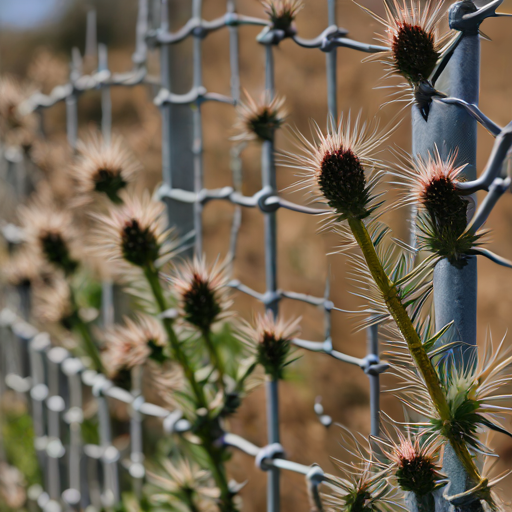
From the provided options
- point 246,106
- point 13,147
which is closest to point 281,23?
point 246,106

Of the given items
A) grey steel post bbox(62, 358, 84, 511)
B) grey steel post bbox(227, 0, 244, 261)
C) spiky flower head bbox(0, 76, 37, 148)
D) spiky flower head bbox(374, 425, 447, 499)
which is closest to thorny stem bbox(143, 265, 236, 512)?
grey steel post bbox(227, 0, 244, 261)

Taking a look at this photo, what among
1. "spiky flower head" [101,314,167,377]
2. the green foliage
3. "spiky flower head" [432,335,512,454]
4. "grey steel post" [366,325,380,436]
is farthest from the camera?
the green foliage

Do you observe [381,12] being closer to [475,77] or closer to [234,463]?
[475,77]

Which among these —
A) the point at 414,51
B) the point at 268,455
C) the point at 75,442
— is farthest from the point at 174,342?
the point at 75,442

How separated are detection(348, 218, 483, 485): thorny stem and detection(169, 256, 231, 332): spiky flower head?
20 centimetres

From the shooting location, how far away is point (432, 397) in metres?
0.37

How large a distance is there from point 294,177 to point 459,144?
0.20 meters

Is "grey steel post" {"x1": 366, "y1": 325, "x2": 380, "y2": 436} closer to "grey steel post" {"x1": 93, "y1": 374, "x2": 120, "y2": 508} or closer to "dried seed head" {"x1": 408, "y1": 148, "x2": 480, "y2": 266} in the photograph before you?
"dried seed head" {"x1": 408, "y1": 148, "x2": 480, "y2": 266}

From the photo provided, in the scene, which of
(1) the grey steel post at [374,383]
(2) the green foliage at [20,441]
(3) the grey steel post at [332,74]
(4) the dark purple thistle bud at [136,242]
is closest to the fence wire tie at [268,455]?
(1) the grey steel post at [374,383]

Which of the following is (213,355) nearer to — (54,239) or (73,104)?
(54,239)

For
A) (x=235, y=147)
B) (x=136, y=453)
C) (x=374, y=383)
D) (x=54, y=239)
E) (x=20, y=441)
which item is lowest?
(x=20, y=441)

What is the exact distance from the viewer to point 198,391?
1.87 feet

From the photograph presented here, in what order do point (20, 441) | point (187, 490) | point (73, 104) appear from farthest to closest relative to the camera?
point (20, 441) → point (73, 104) → point (187, 490)

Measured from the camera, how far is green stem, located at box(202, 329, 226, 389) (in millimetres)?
546
